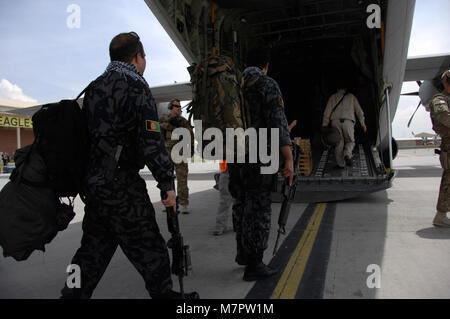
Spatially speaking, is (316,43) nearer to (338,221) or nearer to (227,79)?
(338,221)

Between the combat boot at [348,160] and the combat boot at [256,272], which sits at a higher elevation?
the combat boot at [348,160]

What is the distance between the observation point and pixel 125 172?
1881 millimetres

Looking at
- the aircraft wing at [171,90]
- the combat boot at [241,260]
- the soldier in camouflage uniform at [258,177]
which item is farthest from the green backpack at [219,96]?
the aircraft wing at [171,90]

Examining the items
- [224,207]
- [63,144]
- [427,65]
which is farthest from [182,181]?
[427,65]

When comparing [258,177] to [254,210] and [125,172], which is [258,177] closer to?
[254,210]

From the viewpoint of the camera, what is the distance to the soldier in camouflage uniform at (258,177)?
254cm

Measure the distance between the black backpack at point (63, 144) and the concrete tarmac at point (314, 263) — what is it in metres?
1.07

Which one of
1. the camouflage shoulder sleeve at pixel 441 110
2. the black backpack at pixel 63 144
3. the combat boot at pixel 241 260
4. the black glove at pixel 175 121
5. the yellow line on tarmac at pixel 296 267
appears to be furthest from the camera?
the black glove at pixel 175 121

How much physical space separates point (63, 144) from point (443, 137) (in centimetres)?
431

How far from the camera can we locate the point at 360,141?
28.7 ft

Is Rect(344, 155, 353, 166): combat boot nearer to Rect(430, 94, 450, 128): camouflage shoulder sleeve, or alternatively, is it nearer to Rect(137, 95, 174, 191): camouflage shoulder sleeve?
Rect(430, 94, 450, 128): camouflage shoulder sleeve

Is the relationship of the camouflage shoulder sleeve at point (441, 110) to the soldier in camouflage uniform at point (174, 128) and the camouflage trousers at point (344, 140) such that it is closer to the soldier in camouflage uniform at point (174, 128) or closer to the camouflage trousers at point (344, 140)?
the camouflage trousers at point (344, 140)

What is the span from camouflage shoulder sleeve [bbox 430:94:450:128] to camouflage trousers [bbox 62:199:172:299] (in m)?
3.73
